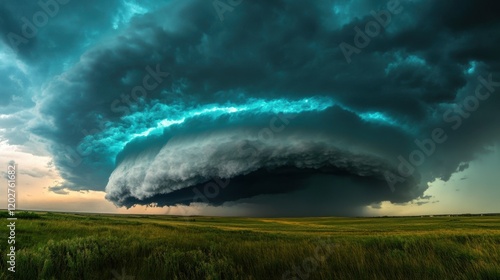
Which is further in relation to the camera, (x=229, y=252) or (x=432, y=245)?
(x=432, y=245)

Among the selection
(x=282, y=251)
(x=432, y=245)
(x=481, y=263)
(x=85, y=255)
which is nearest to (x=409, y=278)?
(x=481, y=263)

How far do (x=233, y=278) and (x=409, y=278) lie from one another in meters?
3.87

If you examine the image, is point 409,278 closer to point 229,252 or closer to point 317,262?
point 317,262

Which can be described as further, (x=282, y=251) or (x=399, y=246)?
(x=399, y=246)

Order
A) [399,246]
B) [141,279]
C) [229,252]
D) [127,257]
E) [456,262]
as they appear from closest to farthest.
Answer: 1. [141,279]
2. [456,262]
3. [127,257]
4. [229,252]
5. [399,246]

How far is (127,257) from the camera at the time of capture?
365 inches

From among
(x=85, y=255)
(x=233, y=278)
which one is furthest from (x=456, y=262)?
(x=85, y=255)

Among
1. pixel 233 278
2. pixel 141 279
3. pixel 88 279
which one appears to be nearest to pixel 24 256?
pixel 88 279

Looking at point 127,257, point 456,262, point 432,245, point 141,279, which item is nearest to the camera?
point 141,279

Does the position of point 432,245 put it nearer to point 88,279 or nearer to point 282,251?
point 282,251

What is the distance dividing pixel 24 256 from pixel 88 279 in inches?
78.8

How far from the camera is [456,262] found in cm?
832

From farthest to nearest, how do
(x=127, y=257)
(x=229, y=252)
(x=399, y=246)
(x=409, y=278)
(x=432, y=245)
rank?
(x=399, y=246) → (x=432, y=245) → (x=229, y=252) → (x=127, y=257) → (x=409, y=278)

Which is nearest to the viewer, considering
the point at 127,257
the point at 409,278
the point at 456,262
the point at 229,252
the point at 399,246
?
the point at 409,278
